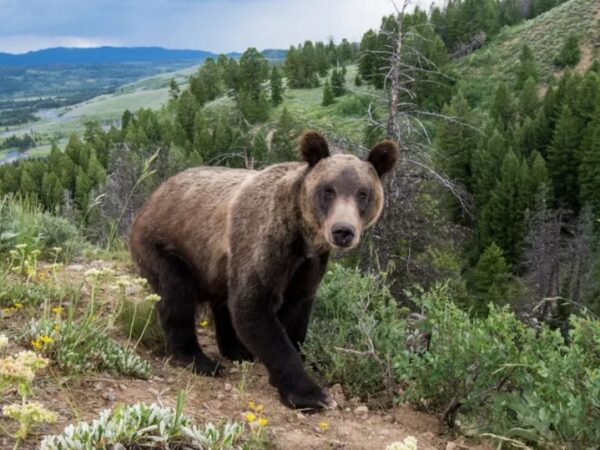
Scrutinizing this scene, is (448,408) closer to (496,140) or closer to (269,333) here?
(269,333)

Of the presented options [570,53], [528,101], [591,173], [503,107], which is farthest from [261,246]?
[570,53]

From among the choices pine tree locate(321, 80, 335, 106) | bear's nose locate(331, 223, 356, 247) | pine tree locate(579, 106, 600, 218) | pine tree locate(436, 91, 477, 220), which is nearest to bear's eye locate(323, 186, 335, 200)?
bear's nose locate(331, 223, 356, 247)

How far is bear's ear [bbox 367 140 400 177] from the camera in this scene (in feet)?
15.4

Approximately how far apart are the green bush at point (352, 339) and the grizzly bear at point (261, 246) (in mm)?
255

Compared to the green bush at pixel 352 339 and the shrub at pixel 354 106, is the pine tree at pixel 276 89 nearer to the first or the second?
the shrub at pixel 354 106

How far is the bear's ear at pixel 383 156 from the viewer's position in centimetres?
469

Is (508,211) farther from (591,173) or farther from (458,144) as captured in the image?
(458,144)

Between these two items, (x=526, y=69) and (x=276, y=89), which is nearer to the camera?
(x=526, y=69)

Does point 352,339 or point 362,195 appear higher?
point 362,195

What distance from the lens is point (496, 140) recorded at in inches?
2184

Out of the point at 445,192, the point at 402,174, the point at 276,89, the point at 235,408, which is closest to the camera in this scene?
the point at 235,408

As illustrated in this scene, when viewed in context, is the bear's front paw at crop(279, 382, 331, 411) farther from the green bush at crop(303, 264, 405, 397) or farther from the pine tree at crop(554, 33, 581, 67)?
the pine tree at crop(554, 33, 581, 67)

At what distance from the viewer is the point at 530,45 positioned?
3150 inches

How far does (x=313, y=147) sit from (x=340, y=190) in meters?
0.43
